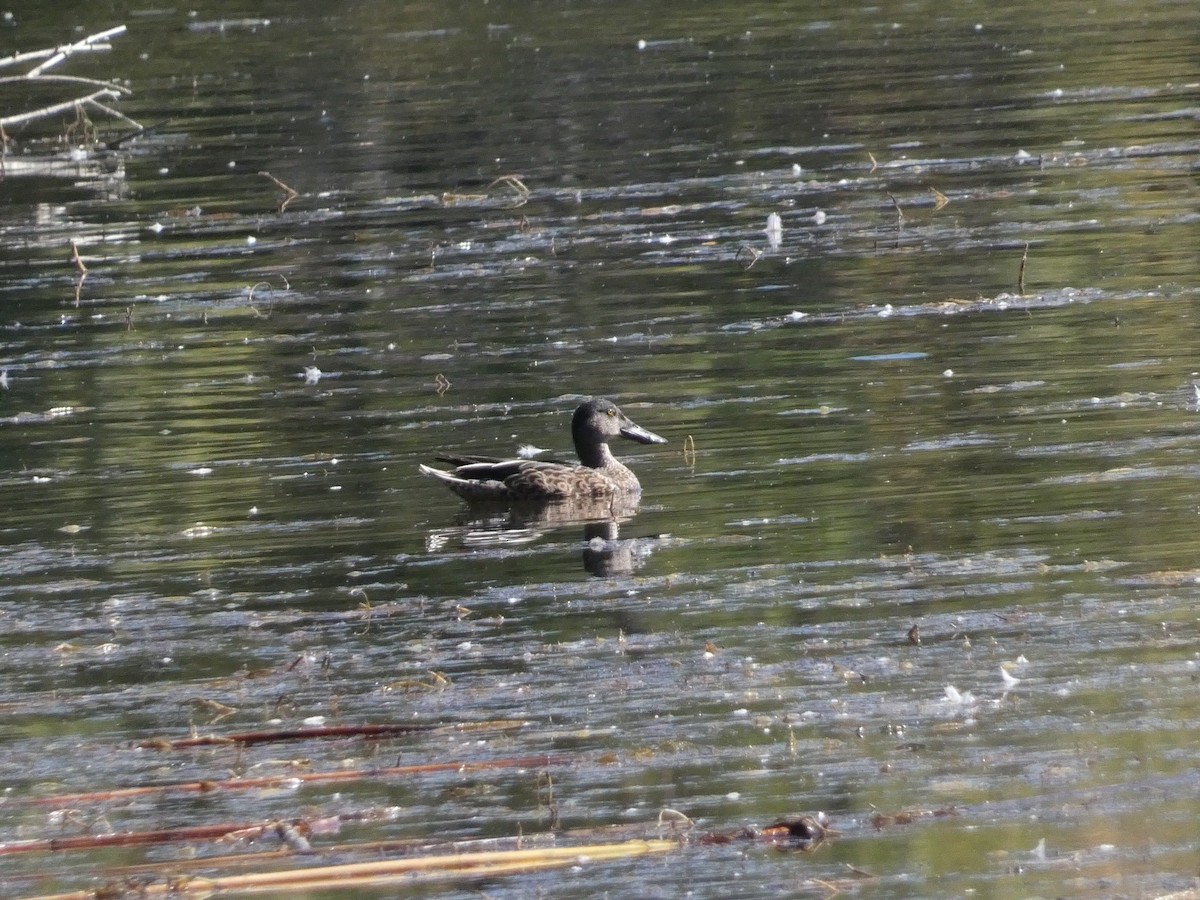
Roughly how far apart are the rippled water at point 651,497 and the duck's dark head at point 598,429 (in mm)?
341

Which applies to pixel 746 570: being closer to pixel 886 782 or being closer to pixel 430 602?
pixel 430 602

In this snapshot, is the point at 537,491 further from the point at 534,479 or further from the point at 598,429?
the point at 598,429

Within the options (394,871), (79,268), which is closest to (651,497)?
(394,871)

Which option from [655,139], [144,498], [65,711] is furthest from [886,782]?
[655,139]

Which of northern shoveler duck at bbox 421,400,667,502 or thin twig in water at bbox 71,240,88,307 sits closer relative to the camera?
northern shoveler duck at bbox 421,400,667,502

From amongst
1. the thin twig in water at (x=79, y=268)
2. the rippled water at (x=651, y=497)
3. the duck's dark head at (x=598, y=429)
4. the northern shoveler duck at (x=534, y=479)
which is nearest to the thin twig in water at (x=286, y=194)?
the rippled water at (x=651, y=497)

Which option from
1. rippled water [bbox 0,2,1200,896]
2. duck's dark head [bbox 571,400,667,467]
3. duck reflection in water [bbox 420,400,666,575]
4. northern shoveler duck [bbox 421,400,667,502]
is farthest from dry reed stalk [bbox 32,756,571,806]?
duck's dark head [bbox 571,400,667,467]

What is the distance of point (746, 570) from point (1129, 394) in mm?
3612

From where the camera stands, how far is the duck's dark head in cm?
1205

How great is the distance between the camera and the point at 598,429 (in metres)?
12.0

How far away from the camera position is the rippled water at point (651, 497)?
714 centimetres

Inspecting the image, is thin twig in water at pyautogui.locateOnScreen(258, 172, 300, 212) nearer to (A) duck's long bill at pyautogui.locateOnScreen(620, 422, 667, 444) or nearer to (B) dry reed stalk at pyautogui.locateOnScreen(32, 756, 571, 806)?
(A) duck's long bill at pyautogui.locateOnScreen(620, 422, 667, 444)

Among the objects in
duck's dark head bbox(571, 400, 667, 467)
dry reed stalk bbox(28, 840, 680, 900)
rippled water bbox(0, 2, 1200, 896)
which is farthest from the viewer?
duck's dark head bbox(571, 400, 667, 467)

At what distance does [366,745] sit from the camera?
307 inches
